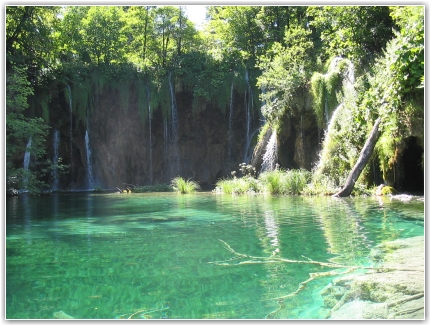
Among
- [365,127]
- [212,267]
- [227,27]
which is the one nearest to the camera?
[212,267]

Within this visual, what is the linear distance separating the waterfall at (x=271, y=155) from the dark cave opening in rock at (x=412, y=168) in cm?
622

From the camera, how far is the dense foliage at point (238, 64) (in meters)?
12.7

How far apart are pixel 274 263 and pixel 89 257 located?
6.82 ft

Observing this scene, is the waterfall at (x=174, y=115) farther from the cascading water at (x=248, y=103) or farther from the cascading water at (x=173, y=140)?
the cascading water at (x=248, y=103)

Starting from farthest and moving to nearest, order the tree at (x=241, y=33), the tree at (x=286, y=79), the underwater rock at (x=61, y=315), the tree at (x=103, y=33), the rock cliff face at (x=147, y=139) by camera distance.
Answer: the tree at (x=241, y=33) → the tree at (x=103, y=33) → the rock cliff face at (x=147, y=139) → the tree at (x=286, y=79) → the underwater rock at (x=61, y=315)

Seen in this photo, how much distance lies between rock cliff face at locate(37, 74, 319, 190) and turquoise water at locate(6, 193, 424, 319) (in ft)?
55.6

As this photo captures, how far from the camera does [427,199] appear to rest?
482 cm

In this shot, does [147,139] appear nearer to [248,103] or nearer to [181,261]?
[248,103]

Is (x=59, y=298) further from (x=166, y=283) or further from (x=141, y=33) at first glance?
(x=141, y=33)

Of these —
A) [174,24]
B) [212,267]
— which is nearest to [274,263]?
[212,267]

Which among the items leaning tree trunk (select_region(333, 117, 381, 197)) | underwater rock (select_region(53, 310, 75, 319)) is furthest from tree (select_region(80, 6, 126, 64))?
underwater rock (select_region(53, 310, 75, 319))

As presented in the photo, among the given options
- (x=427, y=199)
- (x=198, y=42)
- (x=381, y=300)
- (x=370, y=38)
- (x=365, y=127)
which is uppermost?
(x=198, y=42)

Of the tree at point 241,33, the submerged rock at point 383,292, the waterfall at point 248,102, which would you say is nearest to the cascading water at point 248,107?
the waterfall at point 248,102

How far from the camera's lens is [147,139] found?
26641 millimetres
